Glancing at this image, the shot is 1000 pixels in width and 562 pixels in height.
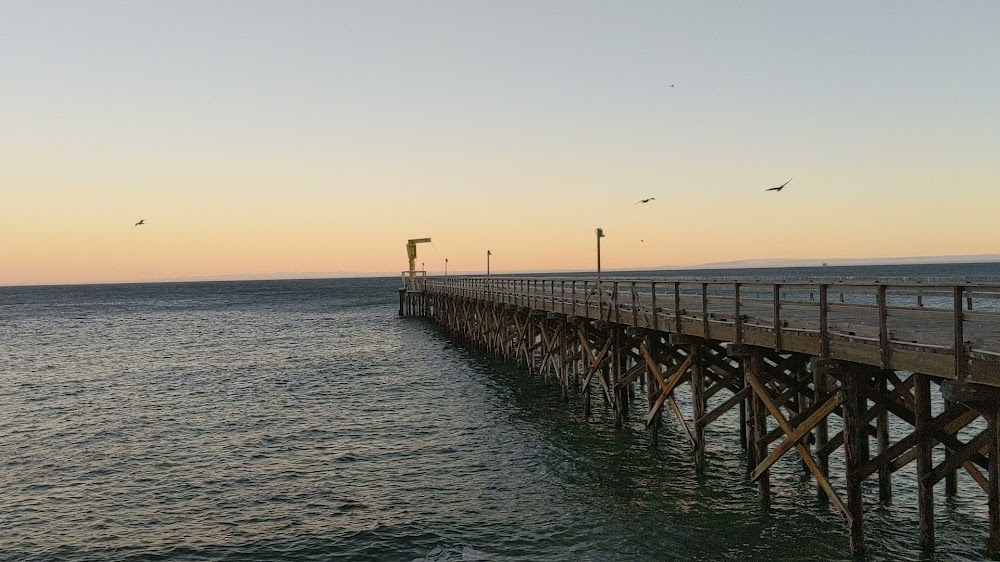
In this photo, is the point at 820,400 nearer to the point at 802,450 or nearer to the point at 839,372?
the point at 802,450

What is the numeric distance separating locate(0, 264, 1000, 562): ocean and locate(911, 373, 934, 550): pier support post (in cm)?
55

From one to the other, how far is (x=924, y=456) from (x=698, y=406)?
5072mm

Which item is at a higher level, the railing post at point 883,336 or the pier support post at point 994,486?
the railing post at point 883,336

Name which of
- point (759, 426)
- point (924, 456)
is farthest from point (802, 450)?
point (924, 456)

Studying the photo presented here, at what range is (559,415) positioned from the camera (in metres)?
21.0

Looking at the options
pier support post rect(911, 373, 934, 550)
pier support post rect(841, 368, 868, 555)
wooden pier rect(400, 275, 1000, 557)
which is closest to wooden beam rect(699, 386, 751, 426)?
wooden pier rect(400, 275, 1000, 557)

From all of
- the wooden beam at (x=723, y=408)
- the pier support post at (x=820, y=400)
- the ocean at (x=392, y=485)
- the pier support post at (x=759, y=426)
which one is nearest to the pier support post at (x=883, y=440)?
the ocean at (x=392, y=485)

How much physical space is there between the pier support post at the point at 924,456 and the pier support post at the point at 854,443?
0.76m

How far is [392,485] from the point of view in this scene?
14.9 metres

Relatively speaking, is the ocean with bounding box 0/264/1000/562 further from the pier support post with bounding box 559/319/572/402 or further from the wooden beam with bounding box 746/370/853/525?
the wooden beam with bounding box 746/370/853/525

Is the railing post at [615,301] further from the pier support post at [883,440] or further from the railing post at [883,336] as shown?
the railing post at [883,336]

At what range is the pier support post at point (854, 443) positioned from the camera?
399 inches

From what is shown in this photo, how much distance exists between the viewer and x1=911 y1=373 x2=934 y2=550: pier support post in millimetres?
9383

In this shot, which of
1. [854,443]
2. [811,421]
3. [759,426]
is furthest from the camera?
[759,426]
